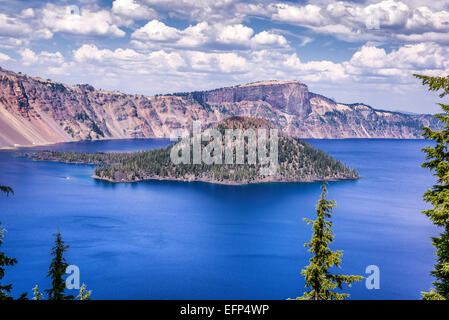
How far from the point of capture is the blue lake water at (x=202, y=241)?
86500 millimetres

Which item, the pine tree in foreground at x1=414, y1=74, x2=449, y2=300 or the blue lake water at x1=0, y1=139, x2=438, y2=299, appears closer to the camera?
the pine tree in foreground at x1=414, y1=74, x2=449, y2=300

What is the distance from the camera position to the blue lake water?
Result: 86500 millimetres

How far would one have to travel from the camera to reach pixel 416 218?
158 m

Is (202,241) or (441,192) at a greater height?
(441,192)

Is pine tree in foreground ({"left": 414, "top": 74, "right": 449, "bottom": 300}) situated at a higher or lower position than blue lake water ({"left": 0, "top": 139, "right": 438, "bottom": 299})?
higher

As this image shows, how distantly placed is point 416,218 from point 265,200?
6258cm

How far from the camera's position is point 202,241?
405 ft

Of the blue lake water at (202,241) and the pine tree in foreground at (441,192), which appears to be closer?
the pine tree in foreground at (441,192)

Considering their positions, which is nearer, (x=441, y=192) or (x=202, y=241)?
(x=441, y=192)

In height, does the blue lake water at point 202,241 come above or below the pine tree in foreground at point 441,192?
below
